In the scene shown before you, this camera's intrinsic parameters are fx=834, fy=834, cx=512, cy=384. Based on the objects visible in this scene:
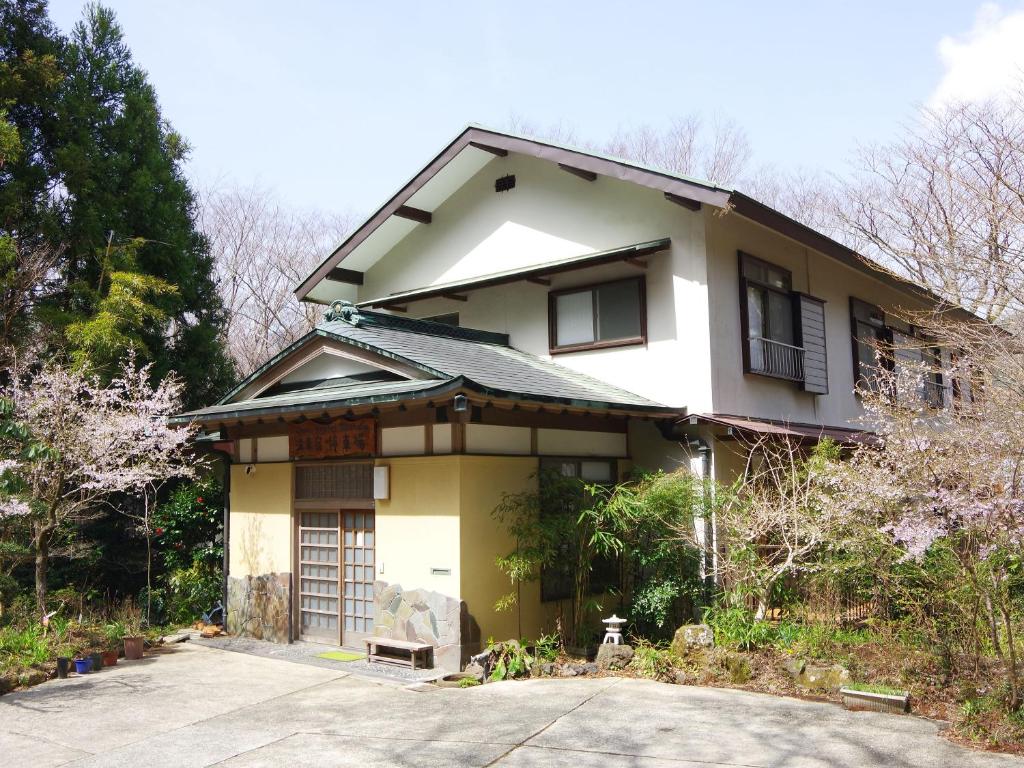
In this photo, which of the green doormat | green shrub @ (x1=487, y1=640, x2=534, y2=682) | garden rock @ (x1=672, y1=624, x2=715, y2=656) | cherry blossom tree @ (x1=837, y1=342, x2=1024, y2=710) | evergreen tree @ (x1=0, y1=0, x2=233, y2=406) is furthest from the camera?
evergreen tree @ (x1=0, y1=0, x2=233, y2=406)

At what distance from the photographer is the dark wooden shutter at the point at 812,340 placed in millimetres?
13898

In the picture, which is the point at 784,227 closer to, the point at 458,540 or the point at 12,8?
the point at 458,540

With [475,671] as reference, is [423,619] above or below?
above

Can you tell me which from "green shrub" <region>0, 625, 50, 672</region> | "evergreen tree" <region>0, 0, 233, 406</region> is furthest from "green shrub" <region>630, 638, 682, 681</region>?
"evergreen tree" <region>0, 0, 233, 406</region>

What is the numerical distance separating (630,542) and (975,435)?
4.31 metres

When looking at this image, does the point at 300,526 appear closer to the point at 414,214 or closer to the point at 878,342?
the point at 414,214

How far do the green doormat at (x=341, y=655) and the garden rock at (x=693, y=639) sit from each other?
159 inches

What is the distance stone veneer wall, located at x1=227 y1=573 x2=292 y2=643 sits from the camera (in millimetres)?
11930

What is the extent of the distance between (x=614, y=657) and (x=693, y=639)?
942mm

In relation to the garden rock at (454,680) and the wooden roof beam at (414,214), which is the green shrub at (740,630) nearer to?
the garden rock at (454,680)

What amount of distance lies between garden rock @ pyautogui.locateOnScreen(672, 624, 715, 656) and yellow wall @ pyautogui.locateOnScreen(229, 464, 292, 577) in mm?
5645

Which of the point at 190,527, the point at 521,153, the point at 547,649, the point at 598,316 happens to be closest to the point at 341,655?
the point at 547,649

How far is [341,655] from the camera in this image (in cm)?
1090

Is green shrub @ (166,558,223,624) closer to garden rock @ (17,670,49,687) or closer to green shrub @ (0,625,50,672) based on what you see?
green shrub @ (0,625,50,672)
